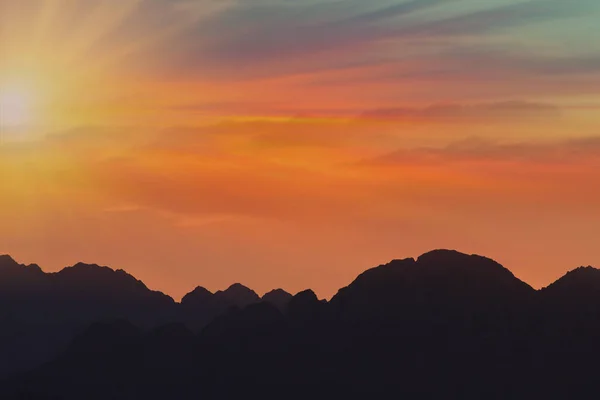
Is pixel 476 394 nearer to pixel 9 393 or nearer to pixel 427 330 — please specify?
pixel 427 330

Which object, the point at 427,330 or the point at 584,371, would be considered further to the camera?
→ the point at 427,330

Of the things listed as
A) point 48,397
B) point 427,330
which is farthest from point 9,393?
point 427,330

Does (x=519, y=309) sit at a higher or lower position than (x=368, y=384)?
higher

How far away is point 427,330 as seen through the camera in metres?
199

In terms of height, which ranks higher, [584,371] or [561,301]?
[561,301]

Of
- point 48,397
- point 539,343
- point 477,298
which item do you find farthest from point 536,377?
point 48,397

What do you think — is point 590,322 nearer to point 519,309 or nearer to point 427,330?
point 519,309

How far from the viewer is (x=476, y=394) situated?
610 feet

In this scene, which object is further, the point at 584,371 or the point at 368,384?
the point at 368,384

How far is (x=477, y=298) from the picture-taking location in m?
198

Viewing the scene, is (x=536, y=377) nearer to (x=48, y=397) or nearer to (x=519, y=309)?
(x=519, y=309)

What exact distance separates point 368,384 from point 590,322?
42492 mm

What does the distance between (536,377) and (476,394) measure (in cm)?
1101

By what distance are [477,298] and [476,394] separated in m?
20.4
